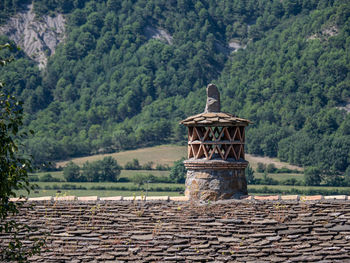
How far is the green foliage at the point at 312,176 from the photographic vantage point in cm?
9081

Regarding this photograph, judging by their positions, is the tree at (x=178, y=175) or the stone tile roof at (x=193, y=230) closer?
the stone tile roof at (x=193, y=230)

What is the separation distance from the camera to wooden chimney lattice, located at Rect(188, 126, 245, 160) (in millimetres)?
22031

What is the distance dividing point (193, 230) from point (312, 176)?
74866 millimetres

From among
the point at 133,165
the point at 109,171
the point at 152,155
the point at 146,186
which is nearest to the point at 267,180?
the point at 146,186

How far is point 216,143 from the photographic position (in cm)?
2192

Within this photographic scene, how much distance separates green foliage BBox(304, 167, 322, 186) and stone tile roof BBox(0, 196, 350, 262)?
232 feet

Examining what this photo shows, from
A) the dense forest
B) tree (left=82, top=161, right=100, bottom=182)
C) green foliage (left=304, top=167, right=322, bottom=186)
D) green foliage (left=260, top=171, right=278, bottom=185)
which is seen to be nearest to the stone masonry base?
green foliage (left=260, top=171, right=278, bottom=185)

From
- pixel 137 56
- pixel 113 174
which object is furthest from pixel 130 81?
pixel 113 174

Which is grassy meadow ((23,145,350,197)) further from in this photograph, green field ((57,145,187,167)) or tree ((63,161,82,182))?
tree ((63,161,82,182))

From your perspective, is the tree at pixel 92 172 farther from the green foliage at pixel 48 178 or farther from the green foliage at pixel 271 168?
the green foliage at pixel 271 168

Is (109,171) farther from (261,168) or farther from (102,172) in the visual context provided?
(261,168)

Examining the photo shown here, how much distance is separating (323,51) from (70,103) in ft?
210

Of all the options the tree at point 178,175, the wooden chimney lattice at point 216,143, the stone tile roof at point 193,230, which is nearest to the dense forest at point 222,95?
the tree at point 178,175

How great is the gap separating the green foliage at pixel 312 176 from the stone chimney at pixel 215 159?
227 feet
